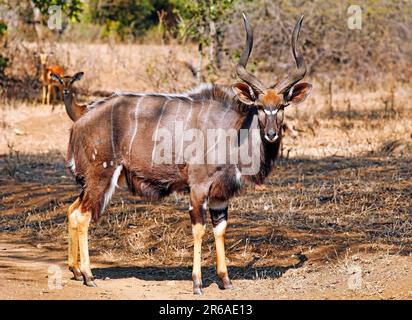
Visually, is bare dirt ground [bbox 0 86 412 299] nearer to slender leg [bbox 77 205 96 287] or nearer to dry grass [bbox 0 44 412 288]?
dry grass [bbox 0 44 412 288]

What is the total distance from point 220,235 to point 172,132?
83 cm

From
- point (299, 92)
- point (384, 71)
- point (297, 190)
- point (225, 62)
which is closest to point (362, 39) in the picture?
point (384, 71)

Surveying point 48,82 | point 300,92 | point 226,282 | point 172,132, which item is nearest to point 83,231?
point 172,132

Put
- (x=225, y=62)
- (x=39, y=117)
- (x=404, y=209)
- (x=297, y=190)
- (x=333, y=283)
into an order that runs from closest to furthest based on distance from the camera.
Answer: (x=333, y=283), (x=404, y=209), (x=297, y=190), (x=39, y=117), (x=225, y=62)

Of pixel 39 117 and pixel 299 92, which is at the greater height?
pixel 299 92

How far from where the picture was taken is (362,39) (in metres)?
17.8

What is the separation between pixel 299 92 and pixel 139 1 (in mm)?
17613

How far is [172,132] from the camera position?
6.35m

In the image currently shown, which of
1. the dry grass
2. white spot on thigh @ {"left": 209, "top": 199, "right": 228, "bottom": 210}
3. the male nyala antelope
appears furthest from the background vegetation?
white spot on thigh @ {"left": 209, "top": 199, "right": 228, "bottom": 210}

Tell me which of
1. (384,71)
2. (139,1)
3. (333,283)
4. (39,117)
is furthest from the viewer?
(139,1)

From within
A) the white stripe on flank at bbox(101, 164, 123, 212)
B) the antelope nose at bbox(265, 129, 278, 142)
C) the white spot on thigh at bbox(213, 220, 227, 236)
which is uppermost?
the antelope nose at bbox(265, 129, 278, 142)

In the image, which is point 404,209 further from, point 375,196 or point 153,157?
point 153,157

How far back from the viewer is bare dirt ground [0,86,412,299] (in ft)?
20.1

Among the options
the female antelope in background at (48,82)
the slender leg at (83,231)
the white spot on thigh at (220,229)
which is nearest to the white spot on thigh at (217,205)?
the white spot on thigh at (220,229)
